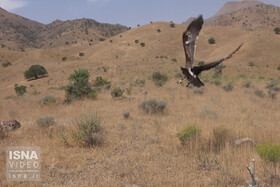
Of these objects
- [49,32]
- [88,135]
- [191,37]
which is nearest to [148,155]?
[88,135]

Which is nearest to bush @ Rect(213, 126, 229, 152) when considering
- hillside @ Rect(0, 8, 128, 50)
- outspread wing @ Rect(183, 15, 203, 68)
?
outspread wing @ Rect(183, 15, 203, 68)

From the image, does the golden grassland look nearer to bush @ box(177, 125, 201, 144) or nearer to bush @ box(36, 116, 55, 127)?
bush @ box(177, 125, 201, 144)

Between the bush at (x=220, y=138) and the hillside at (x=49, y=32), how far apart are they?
75.5 m

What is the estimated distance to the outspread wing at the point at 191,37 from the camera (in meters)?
2.48

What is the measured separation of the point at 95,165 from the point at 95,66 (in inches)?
1211

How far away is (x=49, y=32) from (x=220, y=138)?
380 feet

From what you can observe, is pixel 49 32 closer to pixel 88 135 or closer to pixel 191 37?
pixel 88 135

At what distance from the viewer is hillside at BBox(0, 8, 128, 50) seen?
84938 mm

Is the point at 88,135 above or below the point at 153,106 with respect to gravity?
below

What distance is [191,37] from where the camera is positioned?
98.1 inches

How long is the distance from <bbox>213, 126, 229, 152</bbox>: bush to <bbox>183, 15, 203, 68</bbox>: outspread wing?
10.5ft

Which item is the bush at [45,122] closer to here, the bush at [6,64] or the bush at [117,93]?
the bush at [117,93]

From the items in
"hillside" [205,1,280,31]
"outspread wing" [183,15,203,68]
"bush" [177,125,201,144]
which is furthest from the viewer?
"hillside" [205,1,280,31]

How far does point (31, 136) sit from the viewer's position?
6.54m
